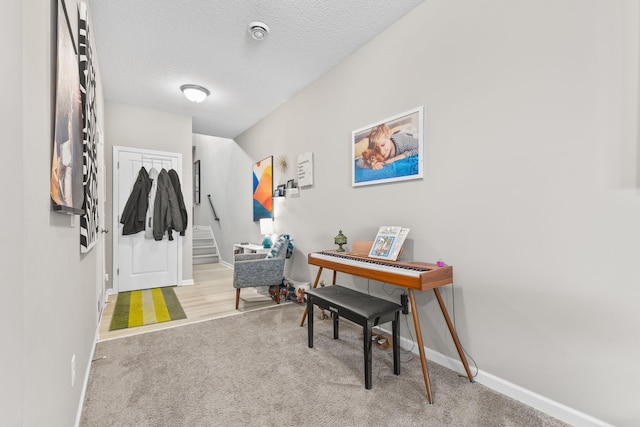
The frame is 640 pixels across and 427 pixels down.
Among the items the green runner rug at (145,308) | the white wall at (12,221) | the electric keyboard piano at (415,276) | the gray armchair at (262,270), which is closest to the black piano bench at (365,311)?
the electric keyboard piano at (415,276)

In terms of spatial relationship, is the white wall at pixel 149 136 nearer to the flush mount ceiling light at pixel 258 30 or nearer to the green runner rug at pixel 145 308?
the green runner rug at pixel 145 308

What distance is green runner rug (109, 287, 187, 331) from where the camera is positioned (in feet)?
10.0

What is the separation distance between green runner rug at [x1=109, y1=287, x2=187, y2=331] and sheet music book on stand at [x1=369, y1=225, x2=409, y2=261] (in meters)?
2.24

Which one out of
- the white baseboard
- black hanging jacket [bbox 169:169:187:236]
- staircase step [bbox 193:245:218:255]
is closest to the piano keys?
the white baseboard

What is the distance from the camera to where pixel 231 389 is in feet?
6.15

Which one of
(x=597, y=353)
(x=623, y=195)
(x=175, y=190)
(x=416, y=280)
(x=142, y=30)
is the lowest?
(x=597, y=353)

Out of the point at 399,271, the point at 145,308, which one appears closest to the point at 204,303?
the point at 145,308

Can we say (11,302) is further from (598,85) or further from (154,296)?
(154,296)

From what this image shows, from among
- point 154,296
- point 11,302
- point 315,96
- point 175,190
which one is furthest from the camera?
point 175,190

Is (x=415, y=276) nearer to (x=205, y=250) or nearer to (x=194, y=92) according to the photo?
(x=194, y=92)

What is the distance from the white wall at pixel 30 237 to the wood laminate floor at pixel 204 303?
1.74 meters

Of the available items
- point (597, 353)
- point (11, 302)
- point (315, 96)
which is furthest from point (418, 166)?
point (11, 302)

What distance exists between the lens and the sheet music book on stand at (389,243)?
7.46 ft

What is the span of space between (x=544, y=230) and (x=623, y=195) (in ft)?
1.19
